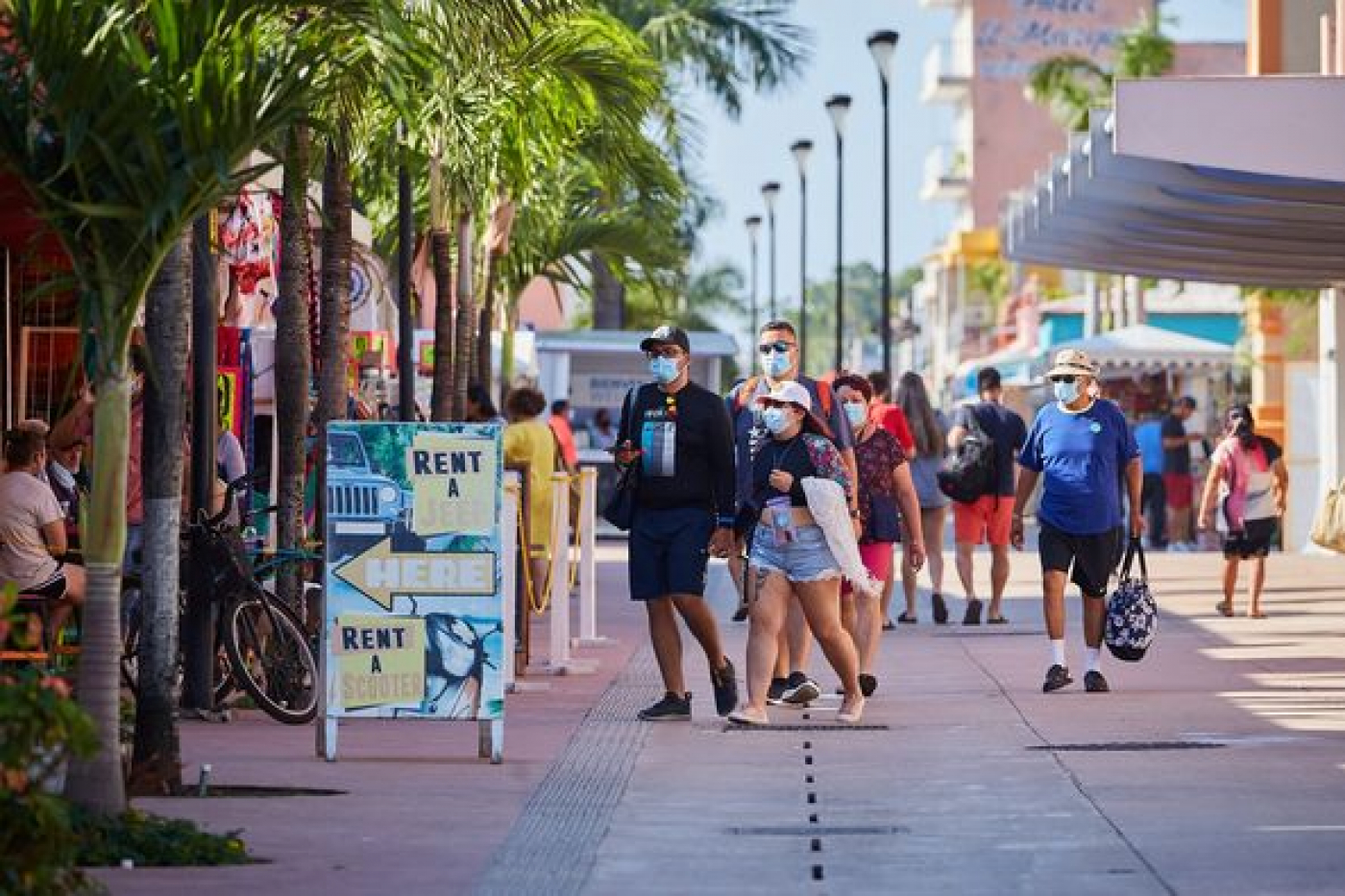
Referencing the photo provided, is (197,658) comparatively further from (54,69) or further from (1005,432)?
(1005,432)

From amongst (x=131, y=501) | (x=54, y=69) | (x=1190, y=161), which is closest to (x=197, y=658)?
(x=131, y=501)

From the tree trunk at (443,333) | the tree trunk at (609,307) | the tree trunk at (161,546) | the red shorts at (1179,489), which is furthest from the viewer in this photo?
the tree trunk at (609,307)

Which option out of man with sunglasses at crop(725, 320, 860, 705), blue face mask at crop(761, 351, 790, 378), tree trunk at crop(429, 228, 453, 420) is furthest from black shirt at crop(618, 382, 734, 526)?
tree trunk at crop(429, 228, 453, 420)

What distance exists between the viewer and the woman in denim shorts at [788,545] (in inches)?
572

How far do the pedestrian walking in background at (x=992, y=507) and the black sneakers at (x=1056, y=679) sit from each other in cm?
606

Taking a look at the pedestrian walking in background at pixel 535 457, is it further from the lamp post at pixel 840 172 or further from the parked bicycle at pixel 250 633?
the lamp post at pixel 840 172

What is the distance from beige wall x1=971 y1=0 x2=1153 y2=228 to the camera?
106 meters

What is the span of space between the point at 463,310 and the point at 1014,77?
271 feet

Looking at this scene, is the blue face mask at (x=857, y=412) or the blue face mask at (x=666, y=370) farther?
the blue face mask at (x=857, y=412)

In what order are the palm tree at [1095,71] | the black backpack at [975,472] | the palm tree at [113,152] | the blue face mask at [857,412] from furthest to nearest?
the palm tree at [1095,71]
the black backpack at [975,472]
the blue face mask at [857,412]
the palm tree at [113,152]

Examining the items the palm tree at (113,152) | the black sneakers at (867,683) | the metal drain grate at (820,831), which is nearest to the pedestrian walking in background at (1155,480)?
the black sneakers at (867,683)

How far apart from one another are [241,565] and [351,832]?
4078mm

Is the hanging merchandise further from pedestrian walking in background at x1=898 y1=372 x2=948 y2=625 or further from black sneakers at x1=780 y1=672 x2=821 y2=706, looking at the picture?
black sneakers at x1=780 y1=672 x2=821 y2=706

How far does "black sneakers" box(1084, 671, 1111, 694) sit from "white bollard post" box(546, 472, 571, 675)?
321 cm
